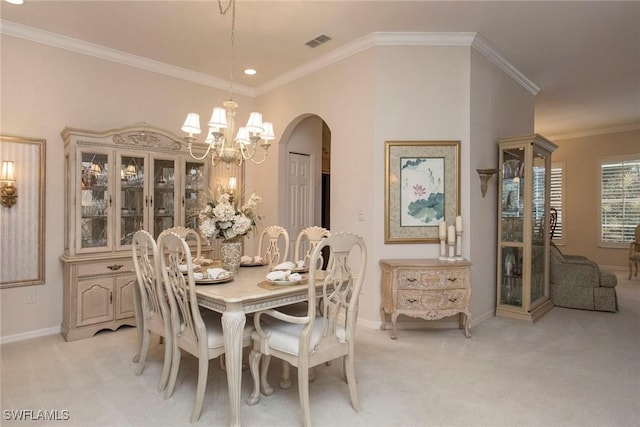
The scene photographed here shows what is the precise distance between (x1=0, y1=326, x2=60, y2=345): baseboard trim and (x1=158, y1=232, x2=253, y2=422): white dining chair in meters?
2.15

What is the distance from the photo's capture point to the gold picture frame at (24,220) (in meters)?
3.57

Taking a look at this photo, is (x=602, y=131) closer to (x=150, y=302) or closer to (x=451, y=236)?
A: (x=451, y=236)

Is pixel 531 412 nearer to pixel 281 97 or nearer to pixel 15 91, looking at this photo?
pixel 281 97

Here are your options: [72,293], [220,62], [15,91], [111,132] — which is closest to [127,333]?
[72,293]

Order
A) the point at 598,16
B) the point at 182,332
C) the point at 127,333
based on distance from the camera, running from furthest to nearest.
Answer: the point at 127,333 < the point at 598,16 < the point at 182,332

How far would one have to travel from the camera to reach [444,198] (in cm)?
402

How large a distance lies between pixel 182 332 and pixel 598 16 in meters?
4.52

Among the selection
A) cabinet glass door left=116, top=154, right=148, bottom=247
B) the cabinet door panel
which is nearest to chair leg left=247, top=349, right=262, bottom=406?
the cabinet door panel

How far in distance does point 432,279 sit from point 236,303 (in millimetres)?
2181

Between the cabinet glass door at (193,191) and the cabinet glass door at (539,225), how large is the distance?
3.95 m

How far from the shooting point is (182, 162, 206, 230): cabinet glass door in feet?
14.5

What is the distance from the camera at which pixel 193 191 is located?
4.51 meters

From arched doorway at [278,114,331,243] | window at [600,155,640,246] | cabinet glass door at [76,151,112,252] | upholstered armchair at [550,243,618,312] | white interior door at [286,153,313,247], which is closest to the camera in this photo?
cabinet glass door at [76,151,112,252]

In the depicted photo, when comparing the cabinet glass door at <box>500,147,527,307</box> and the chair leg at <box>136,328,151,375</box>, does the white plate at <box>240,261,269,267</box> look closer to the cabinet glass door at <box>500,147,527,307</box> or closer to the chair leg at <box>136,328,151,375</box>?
the chair leg at <box>136,328,151,375</box>
